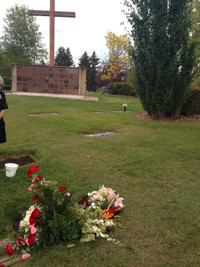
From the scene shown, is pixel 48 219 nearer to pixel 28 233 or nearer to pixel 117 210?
pixel 28 233

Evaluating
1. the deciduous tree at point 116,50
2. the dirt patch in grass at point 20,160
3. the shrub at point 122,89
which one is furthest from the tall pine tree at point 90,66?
the dirt patch in grass at point 20,160

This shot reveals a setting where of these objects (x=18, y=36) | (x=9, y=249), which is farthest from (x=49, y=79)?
(x=18, y=36)

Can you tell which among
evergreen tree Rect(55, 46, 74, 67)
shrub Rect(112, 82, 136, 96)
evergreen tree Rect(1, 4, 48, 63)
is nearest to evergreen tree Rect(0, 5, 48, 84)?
evergreen tree Rect(1, 4, 48, 63)

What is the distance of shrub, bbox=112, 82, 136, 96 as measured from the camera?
26.5 m

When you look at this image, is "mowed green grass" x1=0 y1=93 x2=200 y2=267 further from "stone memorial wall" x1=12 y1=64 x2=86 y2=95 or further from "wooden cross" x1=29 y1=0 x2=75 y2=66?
"wooden cross" x1=29 y1=0 x2=75 y2=66

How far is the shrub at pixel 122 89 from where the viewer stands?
87.1 feet

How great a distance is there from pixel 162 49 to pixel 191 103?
2945mm

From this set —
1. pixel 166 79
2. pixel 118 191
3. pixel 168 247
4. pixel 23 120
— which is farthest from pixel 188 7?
pixel 168 247

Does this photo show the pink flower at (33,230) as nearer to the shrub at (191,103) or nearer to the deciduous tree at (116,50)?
the shrub at (191,103)

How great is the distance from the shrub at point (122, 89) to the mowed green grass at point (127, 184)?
2053 cm

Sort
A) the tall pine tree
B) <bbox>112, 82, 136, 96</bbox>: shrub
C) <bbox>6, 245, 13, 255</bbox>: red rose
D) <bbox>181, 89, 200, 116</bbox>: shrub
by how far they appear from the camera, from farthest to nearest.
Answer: the tall pine tree → <bbox>112, 82, 136, 96</bbox>: shrub → <bbox>181, 89, 200, 116</bbox>: shrub → <bbox>6, 245, 13, 255</bbox>: red rose

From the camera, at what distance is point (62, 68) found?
18.6 meters

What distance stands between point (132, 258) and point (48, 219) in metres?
0.82

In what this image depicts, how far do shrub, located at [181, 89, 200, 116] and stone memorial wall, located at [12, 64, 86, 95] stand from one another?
1060 centimetres
